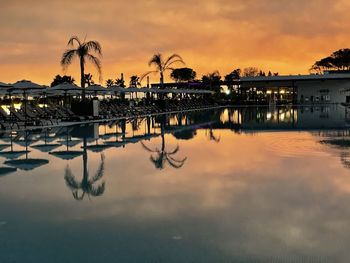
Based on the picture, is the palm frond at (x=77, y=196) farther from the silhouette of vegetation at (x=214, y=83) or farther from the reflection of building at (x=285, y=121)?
the silhouette of vegetation at (x=214, y=83)

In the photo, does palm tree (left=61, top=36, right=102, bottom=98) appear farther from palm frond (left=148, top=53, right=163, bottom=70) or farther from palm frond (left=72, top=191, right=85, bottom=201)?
palm frond (left=72, top=191, right=85, bottom=201)

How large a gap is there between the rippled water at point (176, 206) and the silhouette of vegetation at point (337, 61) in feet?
301

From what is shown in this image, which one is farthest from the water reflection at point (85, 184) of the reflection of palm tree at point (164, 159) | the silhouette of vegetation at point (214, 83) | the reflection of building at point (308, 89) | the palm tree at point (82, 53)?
the reflection of building at point (308, 89)

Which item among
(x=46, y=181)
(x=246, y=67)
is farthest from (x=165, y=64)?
(x=246, y=67)

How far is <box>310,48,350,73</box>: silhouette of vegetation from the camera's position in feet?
313

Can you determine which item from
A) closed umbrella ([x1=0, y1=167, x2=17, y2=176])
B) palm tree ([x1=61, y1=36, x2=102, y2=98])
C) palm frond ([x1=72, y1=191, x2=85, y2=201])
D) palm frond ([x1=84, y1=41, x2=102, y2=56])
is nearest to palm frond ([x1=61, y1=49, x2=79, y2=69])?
palm tree ([x1=61, y1=36, x2=102, y2=98])

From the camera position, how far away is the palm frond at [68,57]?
25531mm

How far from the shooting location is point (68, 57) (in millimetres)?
25688

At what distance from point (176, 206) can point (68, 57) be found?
2157 centimetres

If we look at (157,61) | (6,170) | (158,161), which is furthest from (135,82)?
(6,170)

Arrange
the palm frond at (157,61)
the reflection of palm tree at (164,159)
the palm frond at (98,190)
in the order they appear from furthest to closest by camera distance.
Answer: the palm frond at (157,61)
the reflection of palm tree at (164,159)
the palm frond at (98,190)

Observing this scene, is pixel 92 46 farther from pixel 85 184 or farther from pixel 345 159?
pixel 85 184

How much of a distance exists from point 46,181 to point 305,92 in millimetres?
54129

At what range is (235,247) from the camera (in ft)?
13.3
